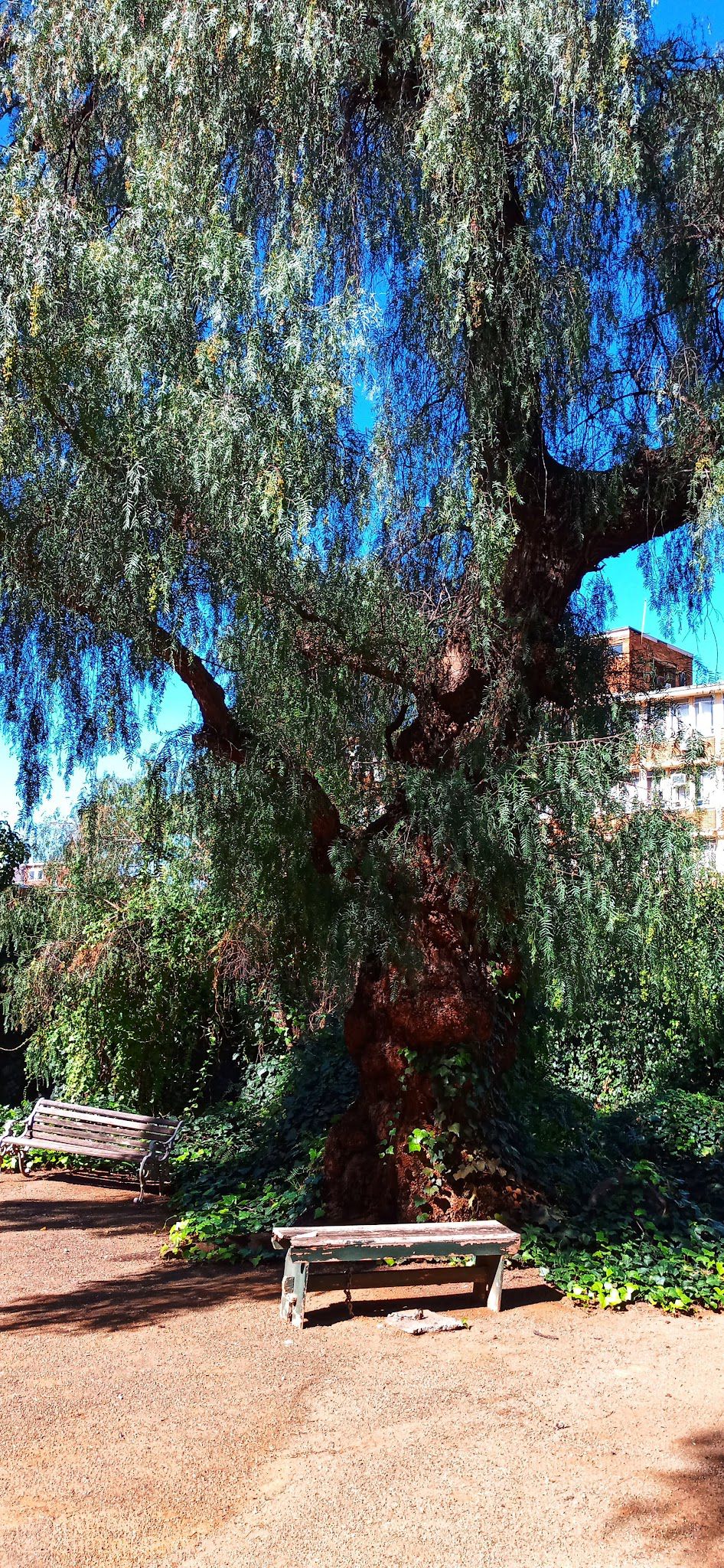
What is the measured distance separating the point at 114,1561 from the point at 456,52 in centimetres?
638

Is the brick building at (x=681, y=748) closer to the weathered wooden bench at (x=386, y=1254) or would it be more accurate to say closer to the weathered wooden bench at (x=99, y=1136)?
the weathered wooden bench at (x=386, y=1254)

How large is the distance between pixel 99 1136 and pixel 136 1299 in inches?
138

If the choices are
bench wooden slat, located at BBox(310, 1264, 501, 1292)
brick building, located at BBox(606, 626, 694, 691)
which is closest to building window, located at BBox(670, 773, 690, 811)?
brick building, located at BBox(606, 626, 694, 691)

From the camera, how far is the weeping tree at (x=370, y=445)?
5.32m

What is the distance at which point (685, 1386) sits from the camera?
15.4 feet

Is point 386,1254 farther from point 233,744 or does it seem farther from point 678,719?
point 678,719

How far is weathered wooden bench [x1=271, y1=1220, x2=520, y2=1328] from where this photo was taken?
5.51m

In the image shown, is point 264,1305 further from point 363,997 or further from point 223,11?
point 223,11

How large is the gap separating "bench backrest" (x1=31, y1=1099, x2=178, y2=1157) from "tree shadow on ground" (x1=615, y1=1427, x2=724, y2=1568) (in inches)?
225

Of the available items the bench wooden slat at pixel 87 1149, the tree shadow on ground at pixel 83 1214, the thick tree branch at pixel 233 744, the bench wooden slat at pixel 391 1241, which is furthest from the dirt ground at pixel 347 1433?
the bench wooden slat at pixel 87 1149

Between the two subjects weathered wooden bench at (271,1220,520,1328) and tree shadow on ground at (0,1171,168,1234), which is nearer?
weathered wooden bench at (271,1220,520,1328)

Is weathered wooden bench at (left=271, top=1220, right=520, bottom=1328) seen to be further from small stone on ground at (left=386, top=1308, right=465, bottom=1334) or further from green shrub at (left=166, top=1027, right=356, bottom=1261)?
green shrub at (left=166, top=1027, right=356, bottom=1261)

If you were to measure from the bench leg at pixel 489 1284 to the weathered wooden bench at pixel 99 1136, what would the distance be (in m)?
3.58

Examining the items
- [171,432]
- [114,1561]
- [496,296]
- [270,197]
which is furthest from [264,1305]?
[270,197]
